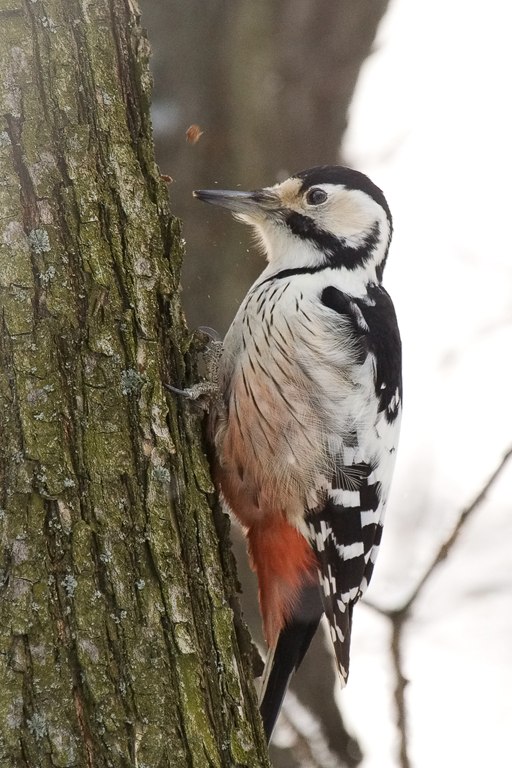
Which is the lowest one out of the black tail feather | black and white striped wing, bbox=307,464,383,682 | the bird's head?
the black tail feather

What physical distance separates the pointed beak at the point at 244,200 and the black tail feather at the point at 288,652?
4.54 feet

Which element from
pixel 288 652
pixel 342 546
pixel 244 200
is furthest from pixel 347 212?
pixel 288 652

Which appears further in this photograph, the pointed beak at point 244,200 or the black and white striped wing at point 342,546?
the pointed beak at point 244,200

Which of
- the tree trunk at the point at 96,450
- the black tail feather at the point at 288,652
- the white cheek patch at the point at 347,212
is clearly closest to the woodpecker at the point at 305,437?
the black tail feather at the point at 288,652

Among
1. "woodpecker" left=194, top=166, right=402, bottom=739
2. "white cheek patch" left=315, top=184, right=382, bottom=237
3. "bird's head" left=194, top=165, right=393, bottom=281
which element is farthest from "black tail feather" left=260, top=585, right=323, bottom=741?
"white cheek patch" left=315, top=184, right=382, bottom=237

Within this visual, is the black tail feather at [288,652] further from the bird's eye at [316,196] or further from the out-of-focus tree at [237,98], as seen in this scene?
the bird's eye at [316,196]

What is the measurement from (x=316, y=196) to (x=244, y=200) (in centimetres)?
29

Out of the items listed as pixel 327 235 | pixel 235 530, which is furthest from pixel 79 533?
pixel 327 235

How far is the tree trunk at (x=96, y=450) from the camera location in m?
1.61

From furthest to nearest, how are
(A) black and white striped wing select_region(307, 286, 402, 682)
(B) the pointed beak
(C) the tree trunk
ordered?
(B) the pointed beak → (A) black and white striped wing select_region(307, 286, 402, 682) → (C) the tree trunk

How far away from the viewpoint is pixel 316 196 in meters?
3.06

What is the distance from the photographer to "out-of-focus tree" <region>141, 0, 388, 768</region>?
3018 millimetres

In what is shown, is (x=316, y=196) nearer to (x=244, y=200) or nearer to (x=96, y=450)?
(x=244, y=200)

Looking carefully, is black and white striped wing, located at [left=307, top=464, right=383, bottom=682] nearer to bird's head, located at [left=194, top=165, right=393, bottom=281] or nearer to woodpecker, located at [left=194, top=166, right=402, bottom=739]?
woodpecker, located at [left=194, top=166, right=402, bottom=739]
